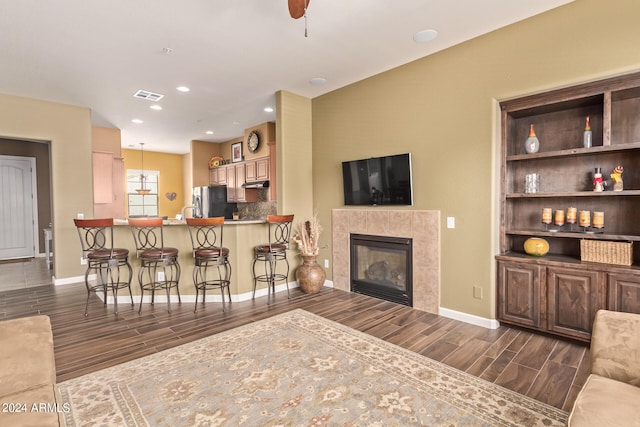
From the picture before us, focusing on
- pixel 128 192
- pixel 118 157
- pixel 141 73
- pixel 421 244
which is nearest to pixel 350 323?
pixel 421 244

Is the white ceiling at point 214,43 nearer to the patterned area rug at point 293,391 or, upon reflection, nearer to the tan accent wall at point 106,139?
the tan accent wall at point 106,139

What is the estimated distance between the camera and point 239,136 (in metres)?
8.10

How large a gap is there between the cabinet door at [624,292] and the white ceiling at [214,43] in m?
2.37

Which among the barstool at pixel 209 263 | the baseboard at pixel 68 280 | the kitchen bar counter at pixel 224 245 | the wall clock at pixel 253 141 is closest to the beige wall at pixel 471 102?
the kitchen bar counter at pixel 224 245

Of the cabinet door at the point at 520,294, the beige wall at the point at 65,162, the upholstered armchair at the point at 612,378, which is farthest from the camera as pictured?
the beige wall at the point at 65,162

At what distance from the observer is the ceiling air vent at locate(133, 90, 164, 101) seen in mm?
4781

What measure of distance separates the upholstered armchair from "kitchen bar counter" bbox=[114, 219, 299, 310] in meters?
3.74

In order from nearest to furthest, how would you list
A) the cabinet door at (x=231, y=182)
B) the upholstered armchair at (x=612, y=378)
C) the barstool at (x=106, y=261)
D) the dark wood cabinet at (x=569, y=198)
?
1. the upholstered armchair at (x=612, y=378)
2. the dark wood cabinet at (x=569, y=198)
3. the barstool at (x=106, y=261)
4. the cabinet door at (x=231, y=182)

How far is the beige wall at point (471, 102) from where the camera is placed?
273 centimetres

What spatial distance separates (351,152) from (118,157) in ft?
17.5

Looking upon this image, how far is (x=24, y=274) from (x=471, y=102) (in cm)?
776

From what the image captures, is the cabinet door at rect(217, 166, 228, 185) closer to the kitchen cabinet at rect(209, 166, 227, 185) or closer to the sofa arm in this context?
the kitchen cabinet at rect(209, 166, 227, 185)

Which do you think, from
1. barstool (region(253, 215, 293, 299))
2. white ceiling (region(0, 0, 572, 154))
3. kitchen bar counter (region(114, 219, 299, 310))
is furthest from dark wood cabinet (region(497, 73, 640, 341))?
kitchen bar counter (region(114, 219, 299, 310))

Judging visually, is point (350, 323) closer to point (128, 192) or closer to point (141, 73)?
point (141, 73)
